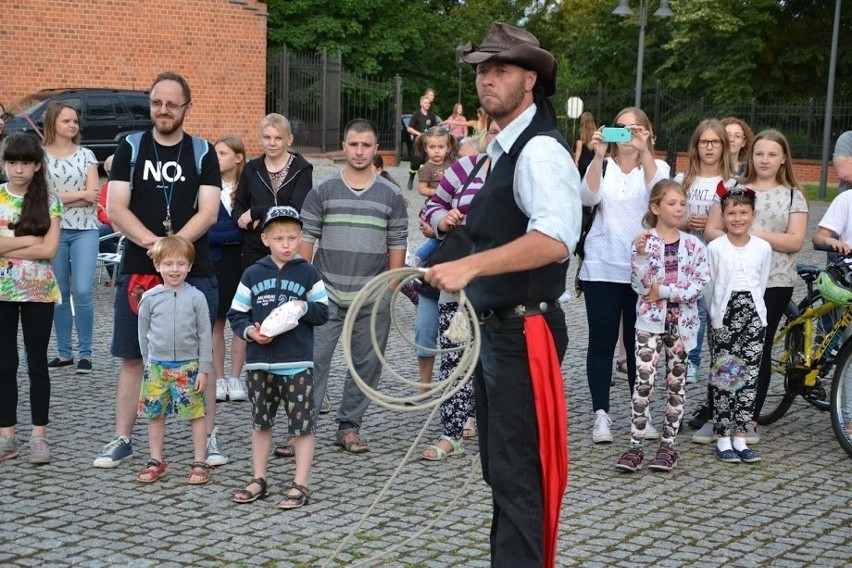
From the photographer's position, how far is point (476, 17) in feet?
179

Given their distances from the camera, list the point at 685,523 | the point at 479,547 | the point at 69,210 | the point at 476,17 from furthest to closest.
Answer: the point at 476,17 < the point at 69,210 < the point at 685,523 < the point at 479,547

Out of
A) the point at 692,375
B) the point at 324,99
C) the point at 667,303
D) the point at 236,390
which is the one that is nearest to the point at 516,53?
the point at 667,303

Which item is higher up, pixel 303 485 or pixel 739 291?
pixel 739 291

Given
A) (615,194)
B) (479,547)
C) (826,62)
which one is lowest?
(479,547)

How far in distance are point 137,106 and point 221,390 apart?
18.2m

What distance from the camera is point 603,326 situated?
7.27 m

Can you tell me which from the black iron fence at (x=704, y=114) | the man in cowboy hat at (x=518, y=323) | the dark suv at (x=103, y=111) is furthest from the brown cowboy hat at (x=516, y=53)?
the black iron fence at (x=704, y=114)

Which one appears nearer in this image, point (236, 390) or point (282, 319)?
point (282, 319)

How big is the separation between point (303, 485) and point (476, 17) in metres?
50.2

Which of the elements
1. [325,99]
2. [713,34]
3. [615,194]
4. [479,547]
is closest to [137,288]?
[479,547]

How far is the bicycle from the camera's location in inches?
279

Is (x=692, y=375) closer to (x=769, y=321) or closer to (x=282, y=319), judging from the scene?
(x=769, y=321)

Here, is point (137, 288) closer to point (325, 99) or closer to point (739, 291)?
point (739, 291)

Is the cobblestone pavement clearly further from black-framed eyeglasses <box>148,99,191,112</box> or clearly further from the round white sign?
the round white sign
